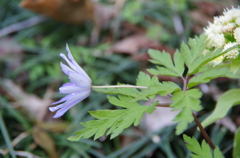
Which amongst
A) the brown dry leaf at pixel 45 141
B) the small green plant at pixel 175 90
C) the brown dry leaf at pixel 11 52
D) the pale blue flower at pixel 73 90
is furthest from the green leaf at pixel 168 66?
the brown dry leaf at pixel 11 52

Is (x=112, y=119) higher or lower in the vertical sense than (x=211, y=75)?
lower

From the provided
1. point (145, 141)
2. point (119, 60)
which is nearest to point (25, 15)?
point (119, 60)

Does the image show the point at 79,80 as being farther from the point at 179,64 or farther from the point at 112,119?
the point at 179,64

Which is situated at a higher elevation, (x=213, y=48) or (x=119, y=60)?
(x=213, y=48)

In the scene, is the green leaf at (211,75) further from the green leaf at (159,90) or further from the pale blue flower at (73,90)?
the pale blue flower at (73,90)

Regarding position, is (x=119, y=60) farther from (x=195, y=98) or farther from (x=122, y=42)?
(x=195, y=98)

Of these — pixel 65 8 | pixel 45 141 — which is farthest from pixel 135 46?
pixel 45 141
